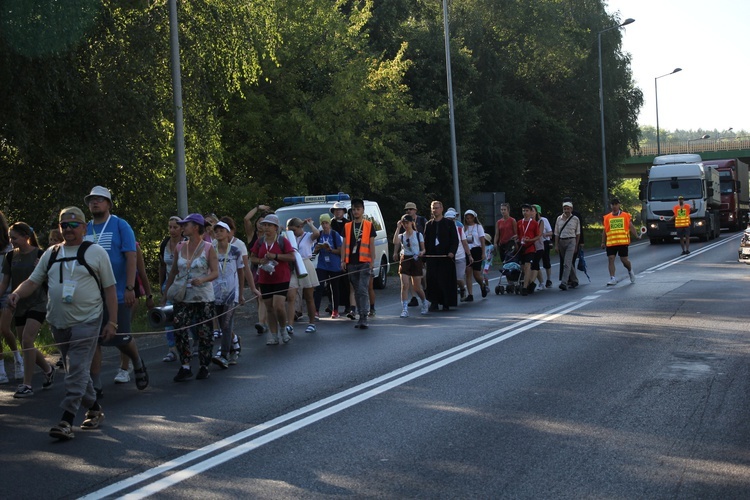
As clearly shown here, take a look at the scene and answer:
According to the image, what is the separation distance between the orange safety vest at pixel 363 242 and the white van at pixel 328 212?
387 cm

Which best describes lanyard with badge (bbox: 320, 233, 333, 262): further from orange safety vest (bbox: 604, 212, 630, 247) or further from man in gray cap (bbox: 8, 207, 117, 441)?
man in gray cap (bbox: 8, 207, 117, 441)

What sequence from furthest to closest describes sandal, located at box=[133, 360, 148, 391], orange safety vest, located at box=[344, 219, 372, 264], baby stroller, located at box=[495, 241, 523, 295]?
baby stroller, located at box=[495, 241, 523, 295] → orange safety vest, located at box=[344, 219, 372, 264] → sandal, located at box=[133, 360, 148, 391]

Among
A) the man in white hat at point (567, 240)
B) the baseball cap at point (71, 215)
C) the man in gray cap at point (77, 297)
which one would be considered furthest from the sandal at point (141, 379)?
Answer: the man in white hat at point (567, 240)

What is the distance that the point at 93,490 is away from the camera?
6.02 meters

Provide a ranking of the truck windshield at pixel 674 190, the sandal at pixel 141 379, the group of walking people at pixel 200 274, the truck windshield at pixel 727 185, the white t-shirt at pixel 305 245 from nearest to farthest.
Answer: the group of walking people at pixel 200 274 → the sandal at pixel 141 379 → the white t-shirt at pixel 305 245 → the truck windshield at pixel 674 190 → the truck windshield at pixel 727 185

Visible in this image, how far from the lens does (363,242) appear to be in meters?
14.8

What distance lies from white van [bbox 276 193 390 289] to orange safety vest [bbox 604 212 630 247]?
461 centimetres

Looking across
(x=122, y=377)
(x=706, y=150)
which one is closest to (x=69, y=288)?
(x=122, y=377)

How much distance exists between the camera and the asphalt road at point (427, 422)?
604cm

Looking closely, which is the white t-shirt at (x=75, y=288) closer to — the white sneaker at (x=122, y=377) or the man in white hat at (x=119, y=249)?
the man in white hat at (x=119, y=249)

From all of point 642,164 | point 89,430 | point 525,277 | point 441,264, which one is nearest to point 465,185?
point 525,277

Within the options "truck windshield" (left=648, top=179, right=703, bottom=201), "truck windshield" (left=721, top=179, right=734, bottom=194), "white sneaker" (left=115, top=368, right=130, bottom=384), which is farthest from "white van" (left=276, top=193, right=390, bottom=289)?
"truck windshield" (left=721, top=179, right=734, bottom=194)

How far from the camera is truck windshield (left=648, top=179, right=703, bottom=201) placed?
4231 centimetres

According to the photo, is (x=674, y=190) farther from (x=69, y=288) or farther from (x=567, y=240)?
(x=69, y=288)
